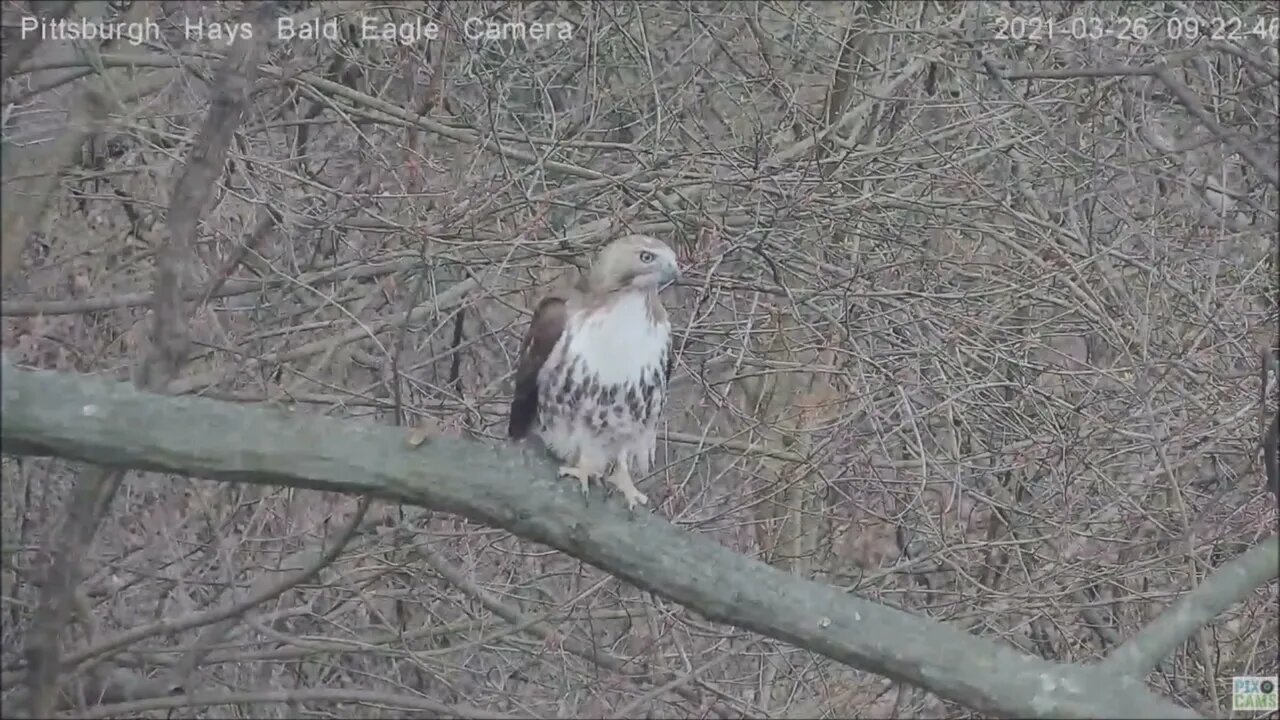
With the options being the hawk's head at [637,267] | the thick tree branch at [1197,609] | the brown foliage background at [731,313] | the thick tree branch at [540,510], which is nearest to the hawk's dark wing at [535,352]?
the hawk's head at [637,267]

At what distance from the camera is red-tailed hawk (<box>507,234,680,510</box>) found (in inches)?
152

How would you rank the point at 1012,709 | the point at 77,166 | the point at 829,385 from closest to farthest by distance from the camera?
the point at 1012,709 → the point at 77,166 → the point at 829,385

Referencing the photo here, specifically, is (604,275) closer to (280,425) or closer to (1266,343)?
(280,425)

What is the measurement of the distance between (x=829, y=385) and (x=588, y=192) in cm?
128

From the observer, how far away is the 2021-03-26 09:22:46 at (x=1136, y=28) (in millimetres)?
5105

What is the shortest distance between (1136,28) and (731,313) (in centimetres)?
184

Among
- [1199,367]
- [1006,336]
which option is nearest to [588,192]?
[1006,336]

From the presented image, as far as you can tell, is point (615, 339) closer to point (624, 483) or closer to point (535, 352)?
point (535, 352)

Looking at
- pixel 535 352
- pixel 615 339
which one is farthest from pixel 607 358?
pixel 535 352

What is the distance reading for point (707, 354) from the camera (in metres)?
5.27

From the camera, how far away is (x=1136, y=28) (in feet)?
17.3

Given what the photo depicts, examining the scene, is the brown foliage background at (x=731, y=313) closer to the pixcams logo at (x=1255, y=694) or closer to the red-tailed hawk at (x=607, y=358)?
the pixcams logo at (x=1255, y=694)

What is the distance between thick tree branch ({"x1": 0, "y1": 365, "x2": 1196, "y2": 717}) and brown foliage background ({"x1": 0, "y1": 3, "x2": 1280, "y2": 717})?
1.57m

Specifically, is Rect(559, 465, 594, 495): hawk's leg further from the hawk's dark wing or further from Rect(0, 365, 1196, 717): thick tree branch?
Rect(0, 365, 1196, 717): thick tree branch
